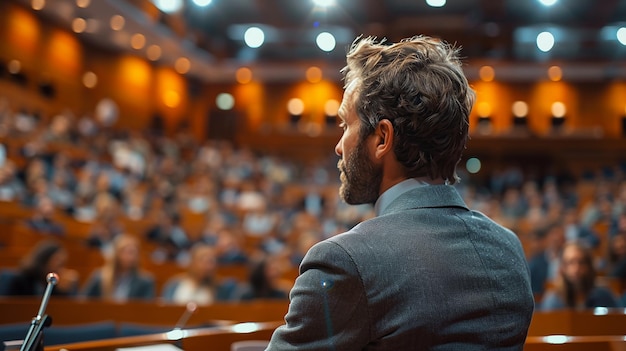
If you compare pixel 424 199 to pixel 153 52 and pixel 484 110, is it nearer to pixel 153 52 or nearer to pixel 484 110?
pixel 153 52

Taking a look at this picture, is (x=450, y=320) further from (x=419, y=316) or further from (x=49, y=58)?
(x=49, y=58)

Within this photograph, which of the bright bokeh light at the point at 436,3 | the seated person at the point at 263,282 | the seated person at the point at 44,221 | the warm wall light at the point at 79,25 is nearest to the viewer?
the seated person at the point at 263,282

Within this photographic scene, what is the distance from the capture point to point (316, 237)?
24.9 ft

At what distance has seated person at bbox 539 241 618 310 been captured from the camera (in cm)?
366

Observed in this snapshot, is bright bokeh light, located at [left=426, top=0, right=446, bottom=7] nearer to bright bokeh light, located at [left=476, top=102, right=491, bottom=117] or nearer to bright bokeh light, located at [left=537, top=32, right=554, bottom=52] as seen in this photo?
bright bokeh light, located at [left=537, top=32, right=554, bottom=52]

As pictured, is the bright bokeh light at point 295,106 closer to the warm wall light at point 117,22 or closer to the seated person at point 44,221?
the warm wall light at point 117,22

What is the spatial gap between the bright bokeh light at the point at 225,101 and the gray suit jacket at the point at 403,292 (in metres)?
19.5

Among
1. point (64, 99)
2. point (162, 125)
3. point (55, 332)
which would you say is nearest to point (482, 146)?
point (162, 125)

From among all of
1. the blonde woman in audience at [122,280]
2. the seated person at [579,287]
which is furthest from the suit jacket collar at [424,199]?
the blonde woman in audience at [122,280]

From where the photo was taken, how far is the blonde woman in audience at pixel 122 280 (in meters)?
4.80

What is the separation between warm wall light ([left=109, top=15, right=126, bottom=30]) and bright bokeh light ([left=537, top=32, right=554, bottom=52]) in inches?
420

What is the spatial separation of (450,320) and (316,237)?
662cm

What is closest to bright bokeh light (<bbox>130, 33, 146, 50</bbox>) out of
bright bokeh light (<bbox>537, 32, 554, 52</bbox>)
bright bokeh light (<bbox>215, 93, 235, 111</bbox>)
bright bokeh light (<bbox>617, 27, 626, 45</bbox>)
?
bright bokeh light (<bbox>215, 93, 235, 111</bbox>)

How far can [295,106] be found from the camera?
19.8 meters
